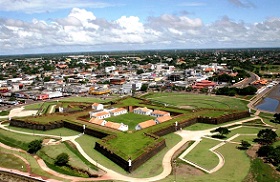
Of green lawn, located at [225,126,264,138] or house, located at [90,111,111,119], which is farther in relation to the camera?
house, located at [90,111,111,119]

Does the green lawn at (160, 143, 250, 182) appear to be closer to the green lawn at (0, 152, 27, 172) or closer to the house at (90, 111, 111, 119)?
the green lawn at (0, 152, 27, 172)

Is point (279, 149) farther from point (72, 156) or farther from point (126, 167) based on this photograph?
point (72, 156)

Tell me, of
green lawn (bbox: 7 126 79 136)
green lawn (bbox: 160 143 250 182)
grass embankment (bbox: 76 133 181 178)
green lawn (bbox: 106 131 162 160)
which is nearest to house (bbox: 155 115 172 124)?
grass embankment (bbox: 76 133 181 178)

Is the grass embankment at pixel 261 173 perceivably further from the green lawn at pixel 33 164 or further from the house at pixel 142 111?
the house at pixel 142 111

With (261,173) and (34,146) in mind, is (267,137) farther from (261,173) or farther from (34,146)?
(34,146)

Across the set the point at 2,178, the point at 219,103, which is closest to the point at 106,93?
the point at 219,103

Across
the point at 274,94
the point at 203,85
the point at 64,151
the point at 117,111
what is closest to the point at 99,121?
the point at 117,111
